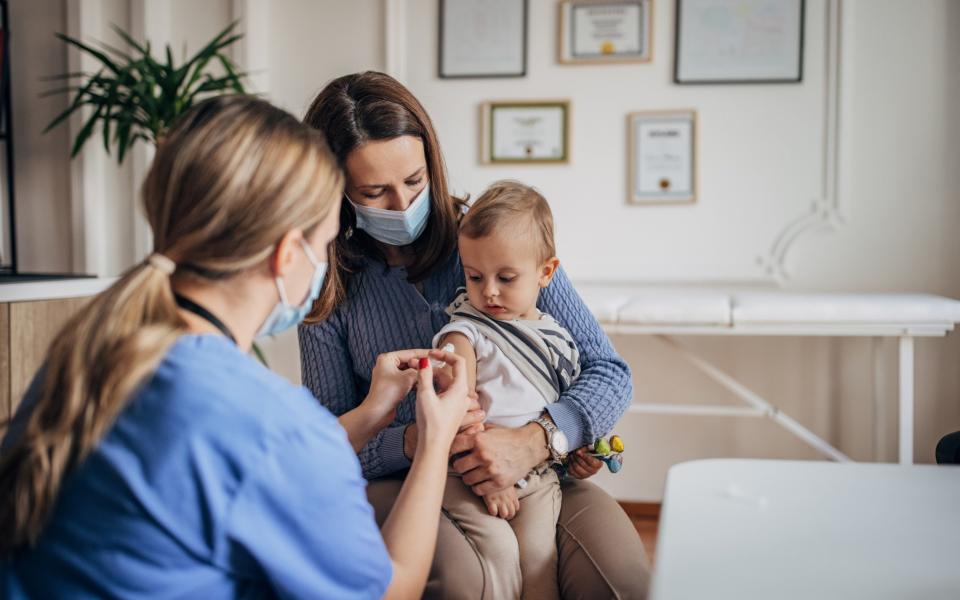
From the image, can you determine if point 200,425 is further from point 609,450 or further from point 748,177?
point 748,177

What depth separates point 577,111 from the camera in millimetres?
3010

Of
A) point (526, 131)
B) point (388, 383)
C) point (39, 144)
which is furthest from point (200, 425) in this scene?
point (39, 144)

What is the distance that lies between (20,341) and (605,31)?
216 cm

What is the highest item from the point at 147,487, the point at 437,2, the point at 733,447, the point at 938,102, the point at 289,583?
the point at 437,2

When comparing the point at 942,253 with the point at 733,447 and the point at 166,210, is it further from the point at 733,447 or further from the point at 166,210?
the point at 166,210

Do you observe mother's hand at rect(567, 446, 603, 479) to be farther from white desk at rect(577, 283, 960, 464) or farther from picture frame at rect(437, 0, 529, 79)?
picture frame at rect(437, 0, 529, 79)

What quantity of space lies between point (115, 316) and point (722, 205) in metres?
2.52

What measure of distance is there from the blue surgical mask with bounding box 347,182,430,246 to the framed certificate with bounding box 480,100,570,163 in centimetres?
162

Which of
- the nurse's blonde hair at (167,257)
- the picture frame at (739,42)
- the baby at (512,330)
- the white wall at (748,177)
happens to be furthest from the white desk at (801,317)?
the nurse's blonde hair at (167,257)

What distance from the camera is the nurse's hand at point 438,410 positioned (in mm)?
1031

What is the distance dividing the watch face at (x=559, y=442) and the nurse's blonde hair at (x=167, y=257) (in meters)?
0.63

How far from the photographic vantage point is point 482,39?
9.96 feet

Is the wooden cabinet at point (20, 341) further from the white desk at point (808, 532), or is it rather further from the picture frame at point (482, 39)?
the white desk at point (808, 532)

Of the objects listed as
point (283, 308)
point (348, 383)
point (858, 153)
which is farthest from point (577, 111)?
point (283, 308)
